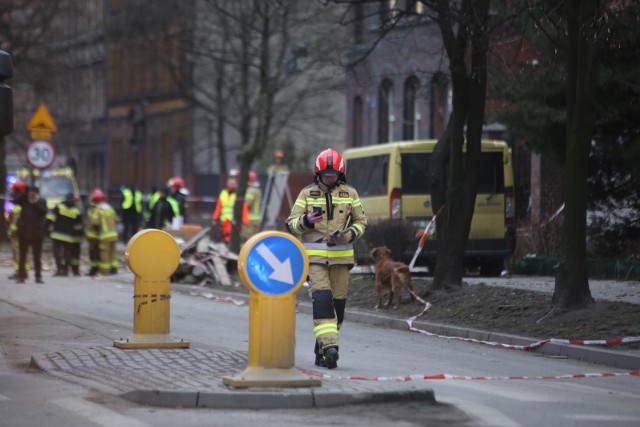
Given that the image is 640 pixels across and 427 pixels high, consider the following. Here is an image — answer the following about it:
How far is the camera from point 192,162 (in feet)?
196

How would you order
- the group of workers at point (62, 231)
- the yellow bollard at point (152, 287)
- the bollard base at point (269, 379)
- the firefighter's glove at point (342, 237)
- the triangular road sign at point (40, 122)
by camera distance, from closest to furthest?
the bollard base at point (269, 379) < the firefighter's glove at point (342, 237) < the yellow bollard at point (152, 287) < the group of workers at point (62, 231) < the triangular road sign at point (40, 122)

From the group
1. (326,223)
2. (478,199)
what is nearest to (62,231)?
(478,199)

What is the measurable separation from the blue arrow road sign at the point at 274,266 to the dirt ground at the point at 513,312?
16.5ft

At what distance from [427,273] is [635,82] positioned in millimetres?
6548

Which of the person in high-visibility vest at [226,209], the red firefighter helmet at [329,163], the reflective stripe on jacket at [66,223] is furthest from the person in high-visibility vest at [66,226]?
the red firefighter helmet at [329,163]

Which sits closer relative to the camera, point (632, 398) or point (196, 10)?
point (632, 398)

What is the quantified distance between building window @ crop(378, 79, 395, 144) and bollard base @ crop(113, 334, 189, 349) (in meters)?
27.3

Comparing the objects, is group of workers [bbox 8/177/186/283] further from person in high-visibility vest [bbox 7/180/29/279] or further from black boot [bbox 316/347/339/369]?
black boot [bbox 316/347/339/369]

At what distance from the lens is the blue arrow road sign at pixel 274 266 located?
10375 mm

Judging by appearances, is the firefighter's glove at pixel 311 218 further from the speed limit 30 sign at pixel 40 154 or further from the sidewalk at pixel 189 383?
the speed limit 30 sign at pixel 40 154

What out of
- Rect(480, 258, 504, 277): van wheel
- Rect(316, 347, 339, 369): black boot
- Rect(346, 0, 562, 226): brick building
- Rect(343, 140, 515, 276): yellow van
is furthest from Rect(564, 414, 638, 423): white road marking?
Rect(480, 258, 504, 277): van wheel

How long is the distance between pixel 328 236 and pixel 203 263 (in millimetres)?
13810

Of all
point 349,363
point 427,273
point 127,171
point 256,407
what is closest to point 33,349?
point 349,363

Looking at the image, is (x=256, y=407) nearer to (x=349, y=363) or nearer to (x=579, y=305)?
(x=349, y=363)
